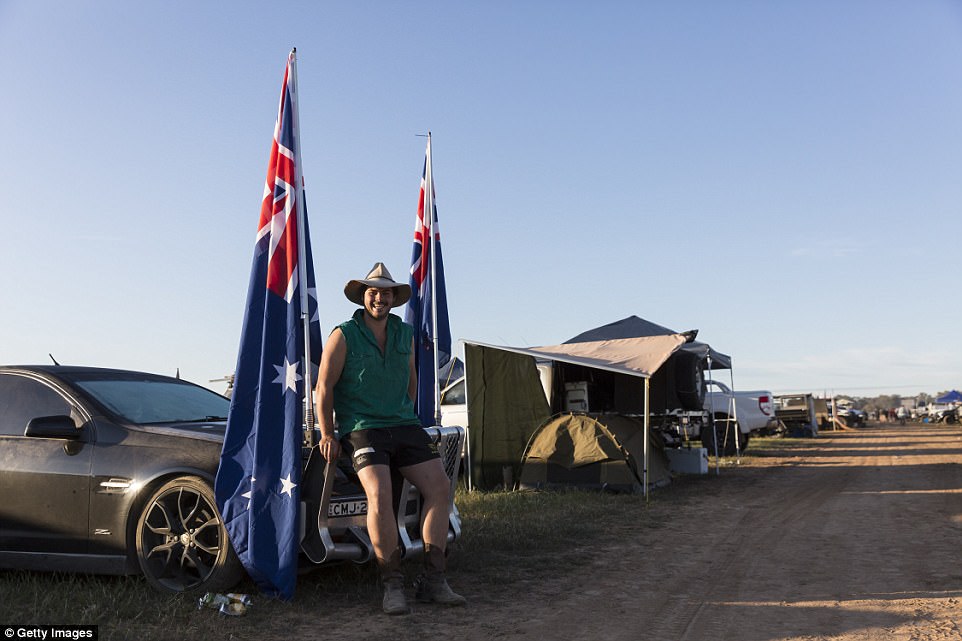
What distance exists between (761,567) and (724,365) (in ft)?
42.0

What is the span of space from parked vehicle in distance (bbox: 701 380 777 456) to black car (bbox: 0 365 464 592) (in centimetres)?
1429

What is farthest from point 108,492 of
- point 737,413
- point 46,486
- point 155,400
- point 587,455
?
point 737,413

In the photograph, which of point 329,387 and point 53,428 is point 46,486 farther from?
point 329,387

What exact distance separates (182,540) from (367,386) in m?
1.48

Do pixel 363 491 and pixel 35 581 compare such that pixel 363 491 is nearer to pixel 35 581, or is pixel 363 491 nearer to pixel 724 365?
pixel 35 581

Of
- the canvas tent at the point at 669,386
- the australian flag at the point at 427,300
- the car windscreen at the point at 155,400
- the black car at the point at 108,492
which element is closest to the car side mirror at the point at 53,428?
the black car at the point at 108,492

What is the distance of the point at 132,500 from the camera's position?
534 cm

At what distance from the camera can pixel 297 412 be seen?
17.8 ft

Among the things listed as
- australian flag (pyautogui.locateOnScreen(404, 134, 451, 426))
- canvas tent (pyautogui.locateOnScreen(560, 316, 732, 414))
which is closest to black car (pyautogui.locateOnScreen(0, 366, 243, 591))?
australian flag (pyautogui.locateOnScreen(404, 134, 451, 426))

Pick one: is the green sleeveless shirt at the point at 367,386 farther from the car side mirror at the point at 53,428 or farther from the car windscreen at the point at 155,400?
the car side mirror at the point at 53,428

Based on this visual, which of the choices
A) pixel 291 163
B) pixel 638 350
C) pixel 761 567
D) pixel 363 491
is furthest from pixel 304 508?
pixel 638 350

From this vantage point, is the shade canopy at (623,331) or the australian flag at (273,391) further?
the shade canopy at (623,331)

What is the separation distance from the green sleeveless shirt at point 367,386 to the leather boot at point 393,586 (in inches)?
30.2

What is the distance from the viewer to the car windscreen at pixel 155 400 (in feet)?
19.1
